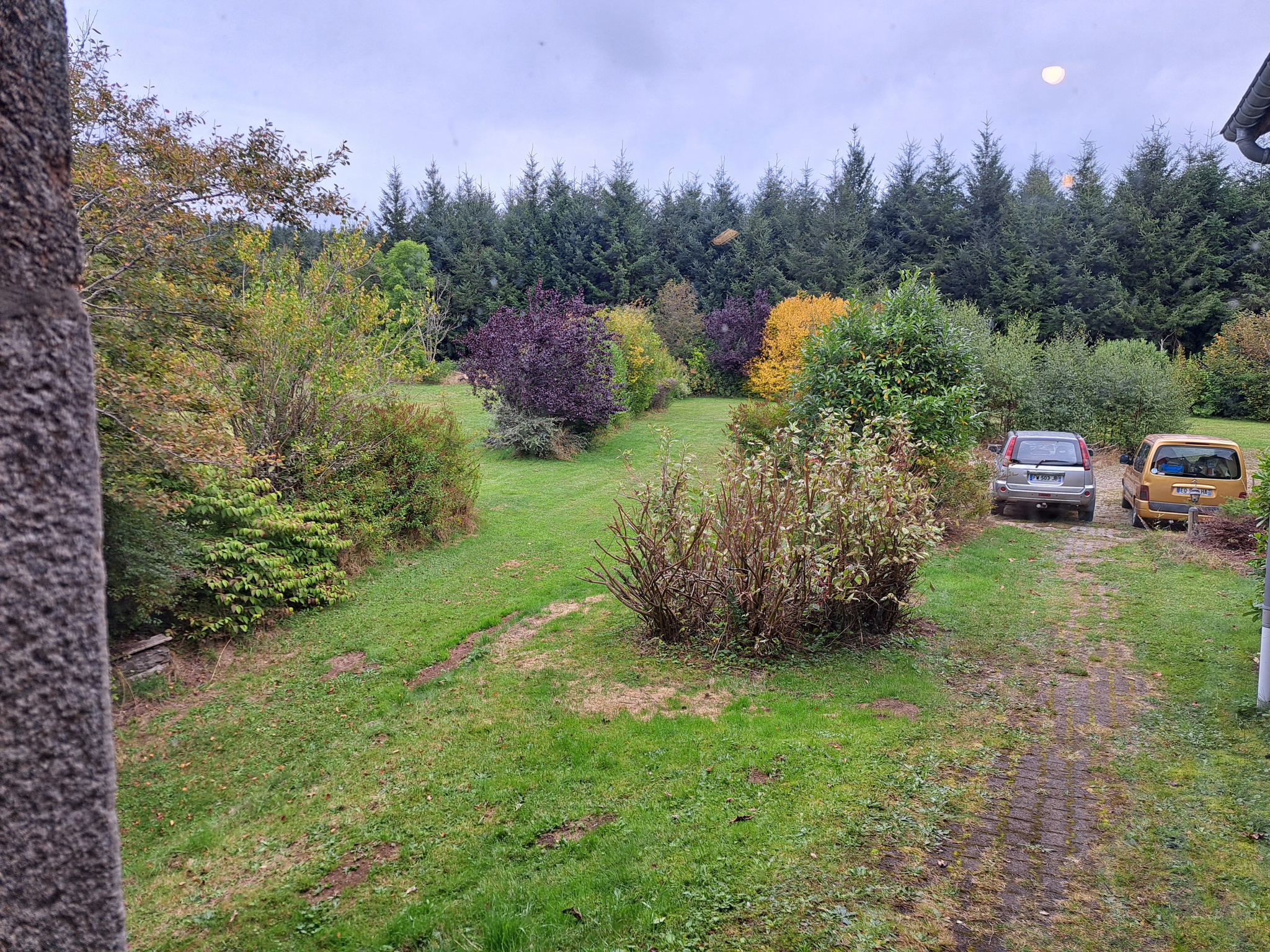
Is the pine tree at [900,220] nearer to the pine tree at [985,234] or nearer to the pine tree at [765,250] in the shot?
the pine tree at [985,234]

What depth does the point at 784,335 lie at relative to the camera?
2911cm

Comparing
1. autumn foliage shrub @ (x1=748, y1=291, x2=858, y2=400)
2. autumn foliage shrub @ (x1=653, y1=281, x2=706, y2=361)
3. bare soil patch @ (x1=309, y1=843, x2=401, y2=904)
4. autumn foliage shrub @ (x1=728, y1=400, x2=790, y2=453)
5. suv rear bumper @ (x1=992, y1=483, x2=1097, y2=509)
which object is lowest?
bare soil patch @ (x1=309, y1=843, x2=401, y2=904)

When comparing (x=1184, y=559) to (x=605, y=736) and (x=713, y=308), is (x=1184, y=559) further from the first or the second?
(x=713, y=308)

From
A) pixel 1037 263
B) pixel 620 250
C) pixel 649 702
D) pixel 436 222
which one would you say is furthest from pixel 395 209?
pixel 649 702

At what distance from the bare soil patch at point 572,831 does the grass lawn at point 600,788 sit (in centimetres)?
2

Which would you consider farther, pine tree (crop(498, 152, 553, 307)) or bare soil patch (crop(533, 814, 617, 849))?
pine tree (crop(498, 152, 553, 307))

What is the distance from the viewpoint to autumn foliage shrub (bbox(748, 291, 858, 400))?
2739cm

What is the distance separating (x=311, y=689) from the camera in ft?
21.6

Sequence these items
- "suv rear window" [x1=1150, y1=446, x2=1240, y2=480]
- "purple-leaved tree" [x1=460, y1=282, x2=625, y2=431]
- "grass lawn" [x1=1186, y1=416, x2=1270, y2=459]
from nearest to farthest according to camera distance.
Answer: "suv rear window" [x1=1150, y1=446, x2=1240, y2=480] < "purple-leaved tree" [x1=460, y1=282, x2=625, y2=431] < "grass lawn" [x1=1186, y1=416, x2=1270, y2=459]

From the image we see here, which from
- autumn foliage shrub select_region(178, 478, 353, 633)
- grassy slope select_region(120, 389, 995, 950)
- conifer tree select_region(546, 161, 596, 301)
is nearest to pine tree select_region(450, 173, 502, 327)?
conifer tree select_region(546, 161, 596, 301)

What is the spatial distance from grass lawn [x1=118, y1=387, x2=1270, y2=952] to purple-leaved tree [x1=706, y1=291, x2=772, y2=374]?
2784cm

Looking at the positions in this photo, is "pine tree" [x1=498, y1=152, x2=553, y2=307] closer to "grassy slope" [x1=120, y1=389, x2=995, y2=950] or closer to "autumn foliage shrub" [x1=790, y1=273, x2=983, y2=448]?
"autumn foliage shrub" [x1=790, y1=273, x2=983, y2=448]

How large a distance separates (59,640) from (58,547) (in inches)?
5.1

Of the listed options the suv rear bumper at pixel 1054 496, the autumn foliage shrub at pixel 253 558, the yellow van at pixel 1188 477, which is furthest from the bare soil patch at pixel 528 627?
the yellow van at pixel 1188 477
